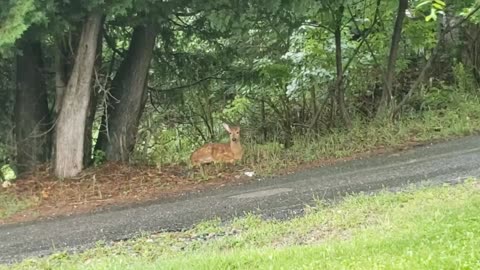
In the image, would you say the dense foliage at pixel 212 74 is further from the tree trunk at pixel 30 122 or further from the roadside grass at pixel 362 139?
the roadside grass at pixel 362 139

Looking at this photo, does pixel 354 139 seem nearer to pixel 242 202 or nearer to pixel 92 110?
pixel 242 202

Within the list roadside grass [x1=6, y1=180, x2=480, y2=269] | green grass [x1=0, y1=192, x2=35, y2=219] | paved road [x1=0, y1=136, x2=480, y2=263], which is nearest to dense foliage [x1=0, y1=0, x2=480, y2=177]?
green grass [x1=0, y1=192, x2=35, y2=219]

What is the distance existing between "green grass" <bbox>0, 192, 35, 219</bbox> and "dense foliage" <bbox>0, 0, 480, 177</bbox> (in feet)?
3.61

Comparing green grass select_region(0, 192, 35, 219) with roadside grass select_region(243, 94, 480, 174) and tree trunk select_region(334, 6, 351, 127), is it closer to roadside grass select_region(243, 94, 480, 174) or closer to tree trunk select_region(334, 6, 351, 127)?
roadside grass select_region(243, 94, 480, 174)

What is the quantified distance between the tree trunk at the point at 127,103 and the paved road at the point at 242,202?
2755mm

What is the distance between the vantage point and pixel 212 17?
10148 millimetres

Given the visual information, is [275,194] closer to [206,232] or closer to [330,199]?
[330,199]

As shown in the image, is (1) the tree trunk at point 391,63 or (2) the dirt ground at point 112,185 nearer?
(2) the dirt ground at point 112,185

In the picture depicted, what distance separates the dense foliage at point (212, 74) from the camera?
34.8 ft

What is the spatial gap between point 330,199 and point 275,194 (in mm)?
1062

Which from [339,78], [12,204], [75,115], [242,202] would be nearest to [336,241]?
[242,202]

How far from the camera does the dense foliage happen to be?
418 inches

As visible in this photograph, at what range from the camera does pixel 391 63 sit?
44.2 ft

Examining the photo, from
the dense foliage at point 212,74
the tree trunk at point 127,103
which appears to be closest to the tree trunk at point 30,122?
the dense foliage at point 212,74
